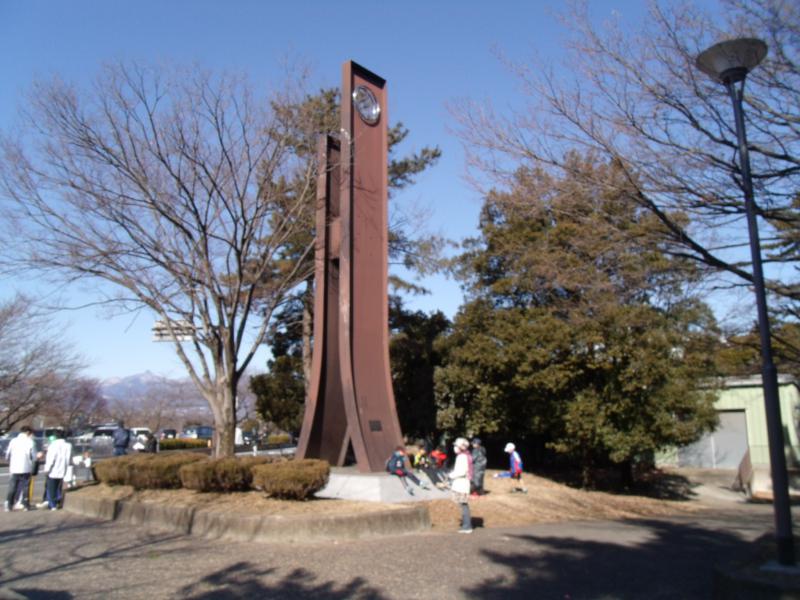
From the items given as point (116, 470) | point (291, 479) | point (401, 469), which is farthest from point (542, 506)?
point (116, 470)

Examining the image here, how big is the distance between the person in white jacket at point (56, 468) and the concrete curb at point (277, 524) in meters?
2.16

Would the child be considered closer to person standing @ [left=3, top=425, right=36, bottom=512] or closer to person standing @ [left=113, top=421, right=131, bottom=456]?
person standing @ [left=3, top=425, right=36, bottom=512]

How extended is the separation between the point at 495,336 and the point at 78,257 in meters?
11.1

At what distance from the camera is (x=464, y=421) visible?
1998cm

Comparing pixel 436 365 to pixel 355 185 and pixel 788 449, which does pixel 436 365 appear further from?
pixel 788 449

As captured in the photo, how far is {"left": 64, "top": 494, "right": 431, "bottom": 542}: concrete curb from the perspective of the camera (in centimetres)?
834

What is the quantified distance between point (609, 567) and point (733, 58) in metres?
5.63

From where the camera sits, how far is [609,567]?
7293mm

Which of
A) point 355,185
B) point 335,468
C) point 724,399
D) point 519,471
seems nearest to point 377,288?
point 355,185

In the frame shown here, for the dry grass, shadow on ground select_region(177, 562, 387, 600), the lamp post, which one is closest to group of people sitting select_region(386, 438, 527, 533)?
the dry grass

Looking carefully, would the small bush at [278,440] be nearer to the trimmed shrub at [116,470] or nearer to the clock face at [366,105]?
the trimmed shrub at [116,470]

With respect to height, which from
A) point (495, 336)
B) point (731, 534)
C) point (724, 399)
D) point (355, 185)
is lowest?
point (731, 534)

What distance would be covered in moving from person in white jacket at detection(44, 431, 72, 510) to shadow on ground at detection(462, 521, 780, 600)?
781 centimetres

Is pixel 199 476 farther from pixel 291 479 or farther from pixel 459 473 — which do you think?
pixel 459 473
